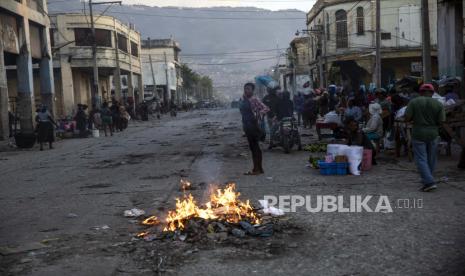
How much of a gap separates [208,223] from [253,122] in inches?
187

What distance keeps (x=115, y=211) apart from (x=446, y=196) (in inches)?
195

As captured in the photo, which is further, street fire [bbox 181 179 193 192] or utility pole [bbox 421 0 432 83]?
utility pole [bbox 421 0 432 83]

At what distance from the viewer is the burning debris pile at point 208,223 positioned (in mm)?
6051

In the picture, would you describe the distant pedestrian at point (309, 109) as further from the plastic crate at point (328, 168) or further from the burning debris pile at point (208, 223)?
the burning debris pile at point (208, 223)

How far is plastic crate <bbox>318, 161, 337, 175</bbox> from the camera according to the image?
1032 centimetres

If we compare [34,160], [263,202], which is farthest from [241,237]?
[34,160]

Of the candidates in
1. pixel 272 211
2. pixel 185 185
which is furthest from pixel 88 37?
pixel 272 211

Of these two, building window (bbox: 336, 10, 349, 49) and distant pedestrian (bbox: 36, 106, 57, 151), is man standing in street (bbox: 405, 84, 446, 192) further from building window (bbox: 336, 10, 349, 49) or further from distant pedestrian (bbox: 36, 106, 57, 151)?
building window (bbox: 336, 10, 349, 49)

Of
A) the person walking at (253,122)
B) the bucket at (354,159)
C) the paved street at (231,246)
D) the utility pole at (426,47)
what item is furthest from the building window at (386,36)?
the bucket at (354,159)

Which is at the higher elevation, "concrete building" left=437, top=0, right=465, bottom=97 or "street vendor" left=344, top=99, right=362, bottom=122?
"concrete building" left=437, top=0, right=465, bottom=97

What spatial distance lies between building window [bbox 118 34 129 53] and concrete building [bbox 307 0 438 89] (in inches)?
771

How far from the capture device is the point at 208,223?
624 cm

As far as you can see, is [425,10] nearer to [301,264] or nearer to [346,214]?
[346,214]

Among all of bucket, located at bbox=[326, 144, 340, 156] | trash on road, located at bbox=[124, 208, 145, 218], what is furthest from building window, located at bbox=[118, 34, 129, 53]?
trash on road, located at bbox=[124, 208, 145, 218]
